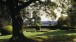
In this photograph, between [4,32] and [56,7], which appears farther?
[4,32]

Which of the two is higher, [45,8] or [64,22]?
[45,8]

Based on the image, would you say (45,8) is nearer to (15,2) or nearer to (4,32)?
(15,2)

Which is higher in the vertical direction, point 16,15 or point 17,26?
point 16,15

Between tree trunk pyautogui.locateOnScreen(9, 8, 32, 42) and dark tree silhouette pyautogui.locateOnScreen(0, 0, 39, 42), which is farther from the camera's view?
tree trunk pyautogui.locateOnScreen(9, 8, 32, 42)

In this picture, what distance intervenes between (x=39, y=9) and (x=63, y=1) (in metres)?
3.67

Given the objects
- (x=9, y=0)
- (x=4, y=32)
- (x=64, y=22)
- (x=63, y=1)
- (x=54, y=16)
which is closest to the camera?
(x=9, y=0)

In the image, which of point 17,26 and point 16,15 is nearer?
point 16,15

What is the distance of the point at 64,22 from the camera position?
5853 cm

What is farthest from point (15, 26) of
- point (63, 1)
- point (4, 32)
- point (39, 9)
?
point (4, 32)

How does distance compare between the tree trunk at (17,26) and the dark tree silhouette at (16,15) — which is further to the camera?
the tree trunk at (17,26)

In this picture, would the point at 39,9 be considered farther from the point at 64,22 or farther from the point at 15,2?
the point at 64,22

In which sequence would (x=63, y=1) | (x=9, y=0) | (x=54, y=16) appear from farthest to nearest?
(x=54, y=16) → (x=63, y=1) → (x=9, y=0)

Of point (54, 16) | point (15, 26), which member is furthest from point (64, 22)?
point (15, 26)

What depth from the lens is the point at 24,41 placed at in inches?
983
